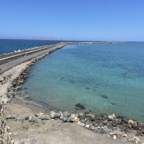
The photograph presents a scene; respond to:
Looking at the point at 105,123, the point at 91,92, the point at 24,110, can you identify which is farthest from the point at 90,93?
the point at 24,110

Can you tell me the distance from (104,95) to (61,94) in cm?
414

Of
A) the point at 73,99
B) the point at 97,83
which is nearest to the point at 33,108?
the point at 73,99

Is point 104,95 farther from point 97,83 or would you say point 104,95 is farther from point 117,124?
point 117,124

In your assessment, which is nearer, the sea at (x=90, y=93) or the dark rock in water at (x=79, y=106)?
the dark rock in water at (x=79, y=106)

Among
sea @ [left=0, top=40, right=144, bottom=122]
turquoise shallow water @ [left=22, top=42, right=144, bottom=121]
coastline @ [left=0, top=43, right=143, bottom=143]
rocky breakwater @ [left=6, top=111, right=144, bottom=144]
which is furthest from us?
turquoise shallow water @ [left=22, top=42, right=144, bottom=121]

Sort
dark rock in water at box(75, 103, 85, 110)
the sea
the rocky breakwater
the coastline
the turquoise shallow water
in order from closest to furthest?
the rocky breakwater, the coastline, dark rock in water at box(75, 103, 85, 110), the sea, the turquoise shallow water

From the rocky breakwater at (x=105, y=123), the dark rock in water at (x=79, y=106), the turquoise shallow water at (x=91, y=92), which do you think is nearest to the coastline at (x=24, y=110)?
the rocky breakwater at (x=105, y=123)

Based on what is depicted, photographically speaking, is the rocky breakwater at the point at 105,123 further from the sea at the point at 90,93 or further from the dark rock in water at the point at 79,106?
the dark rock in water at the point at 79,106

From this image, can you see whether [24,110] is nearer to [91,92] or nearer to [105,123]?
[105,123]

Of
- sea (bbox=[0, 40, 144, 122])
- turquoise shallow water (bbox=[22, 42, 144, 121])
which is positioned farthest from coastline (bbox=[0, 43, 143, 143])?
turquoise shallow water (bbox=[22, 42, 144, 121])

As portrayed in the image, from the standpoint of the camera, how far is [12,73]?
29156 mm

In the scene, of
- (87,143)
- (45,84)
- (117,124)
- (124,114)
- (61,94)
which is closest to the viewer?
(87,143)

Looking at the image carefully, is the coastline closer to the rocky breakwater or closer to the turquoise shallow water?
the rocky breakwater

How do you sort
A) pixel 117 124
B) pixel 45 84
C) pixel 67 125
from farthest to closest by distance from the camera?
1. pixel 45 84
2. pixel 117 124
3. pixel 67 125
